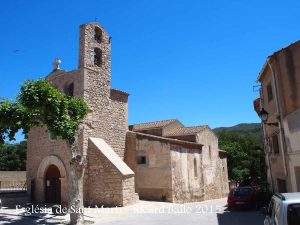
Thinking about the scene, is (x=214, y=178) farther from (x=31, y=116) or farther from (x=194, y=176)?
(x=31, y=116)

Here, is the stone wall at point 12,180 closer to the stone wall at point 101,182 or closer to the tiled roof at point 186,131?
the tiled roof at point 186,131

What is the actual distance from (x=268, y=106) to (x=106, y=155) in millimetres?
9792

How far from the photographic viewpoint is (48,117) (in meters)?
16.1

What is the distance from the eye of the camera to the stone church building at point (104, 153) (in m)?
21.4

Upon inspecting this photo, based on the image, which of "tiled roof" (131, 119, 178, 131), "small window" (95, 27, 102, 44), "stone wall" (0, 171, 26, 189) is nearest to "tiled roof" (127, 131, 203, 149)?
"tiled roof" (131, 119, 178, 131)

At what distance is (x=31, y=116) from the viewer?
→ 16.1m

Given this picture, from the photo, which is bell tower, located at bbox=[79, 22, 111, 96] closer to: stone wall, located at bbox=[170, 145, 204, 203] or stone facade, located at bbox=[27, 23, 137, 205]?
stone facade, located at bbox=[27, 23, 137, 205]

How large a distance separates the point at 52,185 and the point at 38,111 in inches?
337

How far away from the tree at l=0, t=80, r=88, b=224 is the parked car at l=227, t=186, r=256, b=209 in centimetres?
834

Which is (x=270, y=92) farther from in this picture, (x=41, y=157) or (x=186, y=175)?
(x=41, y=157)

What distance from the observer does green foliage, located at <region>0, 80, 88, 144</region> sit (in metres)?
15.6

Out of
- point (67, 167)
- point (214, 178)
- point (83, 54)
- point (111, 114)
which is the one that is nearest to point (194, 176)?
point (214, 178)

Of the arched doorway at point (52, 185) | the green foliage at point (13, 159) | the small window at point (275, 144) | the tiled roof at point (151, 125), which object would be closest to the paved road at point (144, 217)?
the small window at point (275, 144)

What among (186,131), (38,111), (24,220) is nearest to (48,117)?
(38,111)
